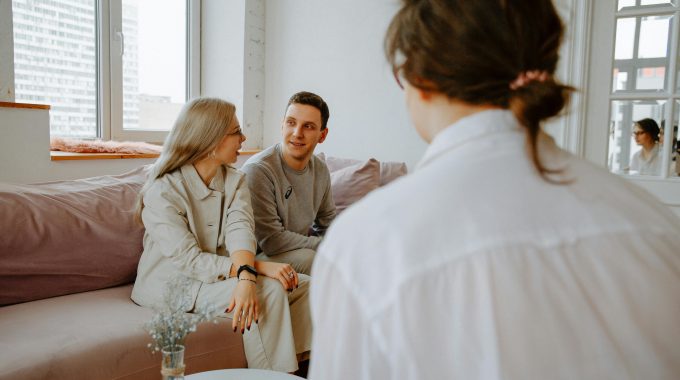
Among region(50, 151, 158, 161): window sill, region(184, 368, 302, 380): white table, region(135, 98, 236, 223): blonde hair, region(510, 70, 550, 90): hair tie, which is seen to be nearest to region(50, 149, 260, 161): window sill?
region(50, 151, 158, 161): window sill

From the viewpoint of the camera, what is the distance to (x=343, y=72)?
3738 mm

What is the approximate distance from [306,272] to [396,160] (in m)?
1.39

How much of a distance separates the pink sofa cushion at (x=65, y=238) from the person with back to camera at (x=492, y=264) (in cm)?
174

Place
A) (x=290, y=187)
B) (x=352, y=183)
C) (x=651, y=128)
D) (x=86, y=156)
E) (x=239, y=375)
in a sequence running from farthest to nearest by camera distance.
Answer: (x=352, y=183), (x=651, y=128), (x=86, y=156), (x=290, y=187), (x=239, y=375)

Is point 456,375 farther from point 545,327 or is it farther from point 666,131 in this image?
point 666,131

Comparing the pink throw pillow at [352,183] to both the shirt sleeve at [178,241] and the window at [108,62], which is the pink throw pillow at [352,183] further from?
the window at [108,62]

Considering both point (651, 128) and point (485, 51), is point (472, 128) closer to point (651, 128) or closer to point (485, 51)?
point (485, 51)

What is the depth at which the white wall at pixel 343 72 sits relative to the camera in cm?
360

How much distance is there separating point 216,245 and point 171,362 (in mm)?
846

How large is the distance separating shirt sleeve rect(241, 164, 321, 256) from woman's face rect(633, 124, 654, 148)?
71.2 inches

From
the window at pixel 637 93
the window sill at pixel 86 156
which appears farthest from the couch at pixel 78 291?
the window at pixel 637 93

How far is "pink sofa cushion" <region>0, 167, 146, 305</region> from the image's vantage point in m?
1.95

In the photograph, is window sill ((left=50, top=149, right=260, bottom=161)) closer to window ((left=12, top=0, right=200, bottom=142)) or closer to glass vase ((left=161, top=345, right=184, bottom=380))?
window ((left=12, top=0, right=200, bottom=142))

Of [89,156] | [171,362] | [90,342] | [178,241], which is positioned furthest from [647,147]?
[89,156]
